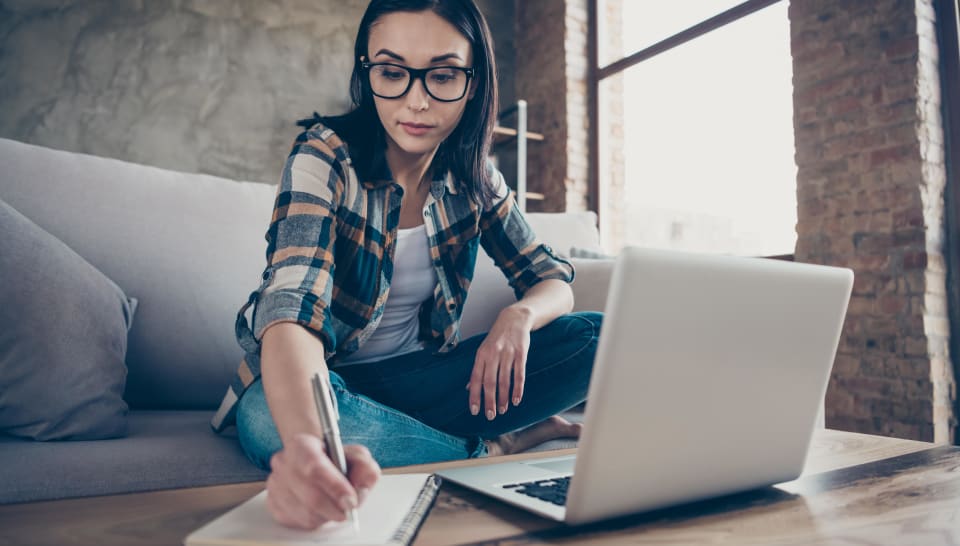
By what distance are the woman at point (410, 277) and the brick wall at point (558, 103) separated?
3076 millimetres

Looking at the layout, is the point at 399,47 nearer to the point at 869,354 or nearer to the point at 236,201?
the point at 236,201

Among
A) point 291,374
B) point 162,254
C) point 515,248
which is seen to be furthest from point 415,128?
point 162,254

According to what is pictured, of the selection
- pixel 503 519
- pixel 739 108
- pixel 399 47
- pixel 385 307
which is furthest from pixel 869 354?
pixel 503 519

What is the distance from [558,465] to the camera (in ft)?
2.47

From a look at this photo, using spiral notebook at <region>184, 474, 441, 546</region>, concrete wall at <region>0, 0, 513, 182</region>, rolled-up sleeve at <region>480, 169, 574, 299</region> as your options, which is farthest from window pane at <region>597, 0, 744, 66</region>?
spiral notebook at <region>184, 474, 441, 546</region>

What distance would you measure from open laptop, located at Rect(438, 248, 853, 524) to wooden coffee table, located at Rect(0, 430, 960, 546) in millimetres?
17

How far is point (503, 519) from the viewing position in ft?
1.72

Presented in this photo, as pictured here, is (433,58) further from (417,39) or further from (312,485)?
(312,485)

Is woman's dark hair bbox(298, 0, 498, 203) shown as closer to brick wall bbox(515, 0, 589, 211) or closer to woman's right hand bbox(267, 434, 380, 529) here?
woman's right hand bbox(267, 434, 380, 529)

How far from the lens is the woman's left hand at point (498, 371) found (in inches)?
36.5

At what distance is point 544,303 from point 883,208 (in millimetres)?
2034

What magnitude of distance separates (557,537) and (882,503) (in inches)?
13.8

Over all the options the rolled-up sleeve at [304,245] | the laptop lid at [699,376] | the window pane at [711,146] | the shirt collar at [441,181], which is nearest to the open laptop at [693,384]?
the laptop lid at [699,376]

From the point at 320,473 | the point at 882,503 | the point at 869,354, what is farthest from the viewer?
the point at 869,354
